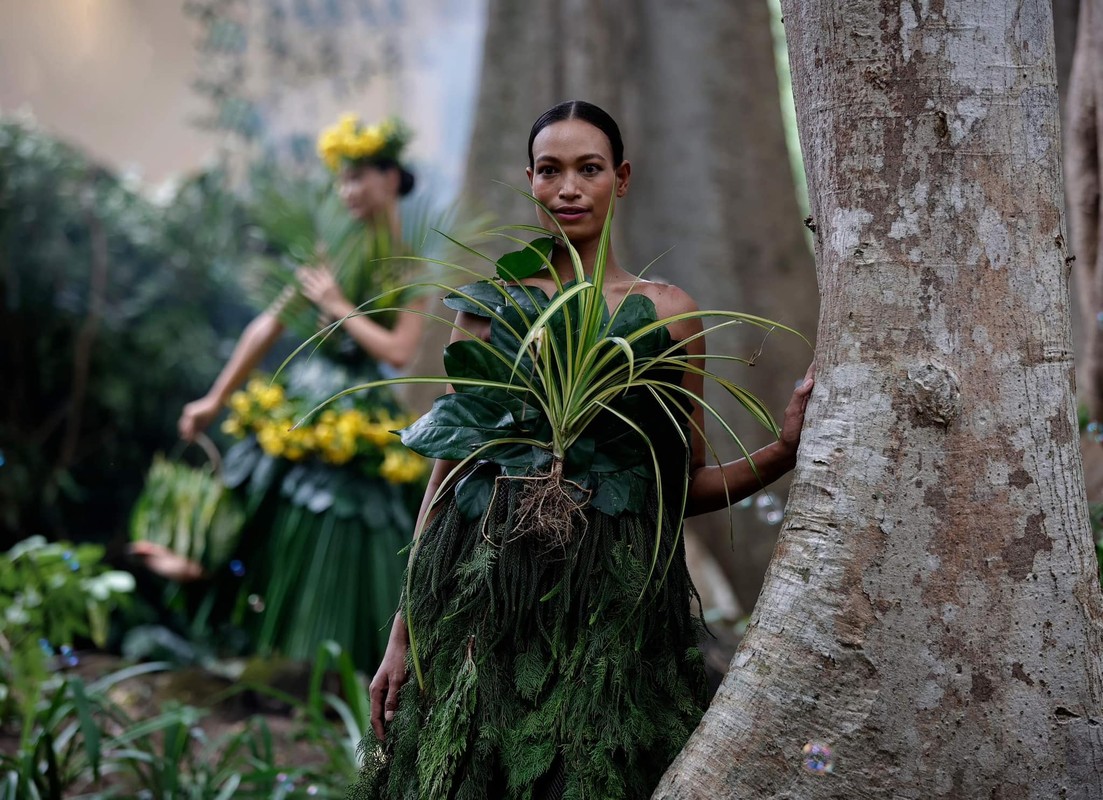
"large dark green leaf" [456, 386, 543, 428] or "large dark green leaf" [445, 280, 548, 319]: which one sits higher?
"large dark green leaf" [445, 280, 548, 319]

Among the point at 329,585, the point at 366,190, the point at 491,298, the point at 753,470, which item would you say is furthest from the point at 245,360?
the point at 753,470

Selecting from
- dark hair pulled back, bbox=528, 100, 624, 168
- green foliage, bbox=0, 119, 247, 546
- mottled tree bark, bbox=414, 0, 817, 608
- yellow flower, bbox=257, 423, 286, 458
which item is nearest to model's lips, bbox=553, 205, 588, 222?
dark hair pulled back, bbox=528, 100, 624, 168

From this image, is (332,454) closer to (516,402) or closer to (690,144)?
(516,402)

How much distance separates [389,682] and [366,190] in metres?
→ 3.02

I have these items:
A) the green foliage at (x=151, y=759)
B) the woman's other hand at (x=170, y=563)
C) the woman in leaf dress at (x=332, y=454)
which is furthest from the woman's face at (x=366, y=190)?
the green foliage at (x=151, y=759)

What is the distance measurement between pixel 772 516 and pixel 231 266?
17.2 ft

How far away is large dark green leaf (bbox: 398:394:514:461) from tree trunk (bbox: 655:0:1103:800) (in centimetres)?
57

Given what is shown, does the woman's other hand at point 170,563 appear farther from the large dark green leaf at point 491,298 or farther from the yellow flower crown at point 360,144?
the large dark green leaf at point 491,298

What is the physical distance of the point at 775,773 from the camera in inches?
67.3

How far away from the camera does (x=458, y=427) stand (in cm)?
190

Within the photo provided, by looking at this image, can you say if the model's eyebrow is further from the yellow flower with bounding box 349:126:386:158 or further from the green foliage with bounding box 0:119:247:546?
the green foliage with bounding box 0:119:247:546

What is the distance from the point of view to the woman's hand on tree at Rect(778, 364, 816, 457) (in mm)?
1859

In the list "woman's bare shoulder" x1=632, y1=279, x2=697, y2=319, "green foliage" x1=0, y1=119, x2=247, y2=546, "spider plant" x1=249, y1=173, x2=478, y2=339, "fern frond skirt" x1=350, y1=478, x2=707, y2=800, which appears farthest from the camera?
"green foliage" x1=0, y1=119, x2=247, y2=546

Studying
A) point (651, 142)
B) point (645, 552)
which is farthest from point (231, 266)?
point (645, 552)
